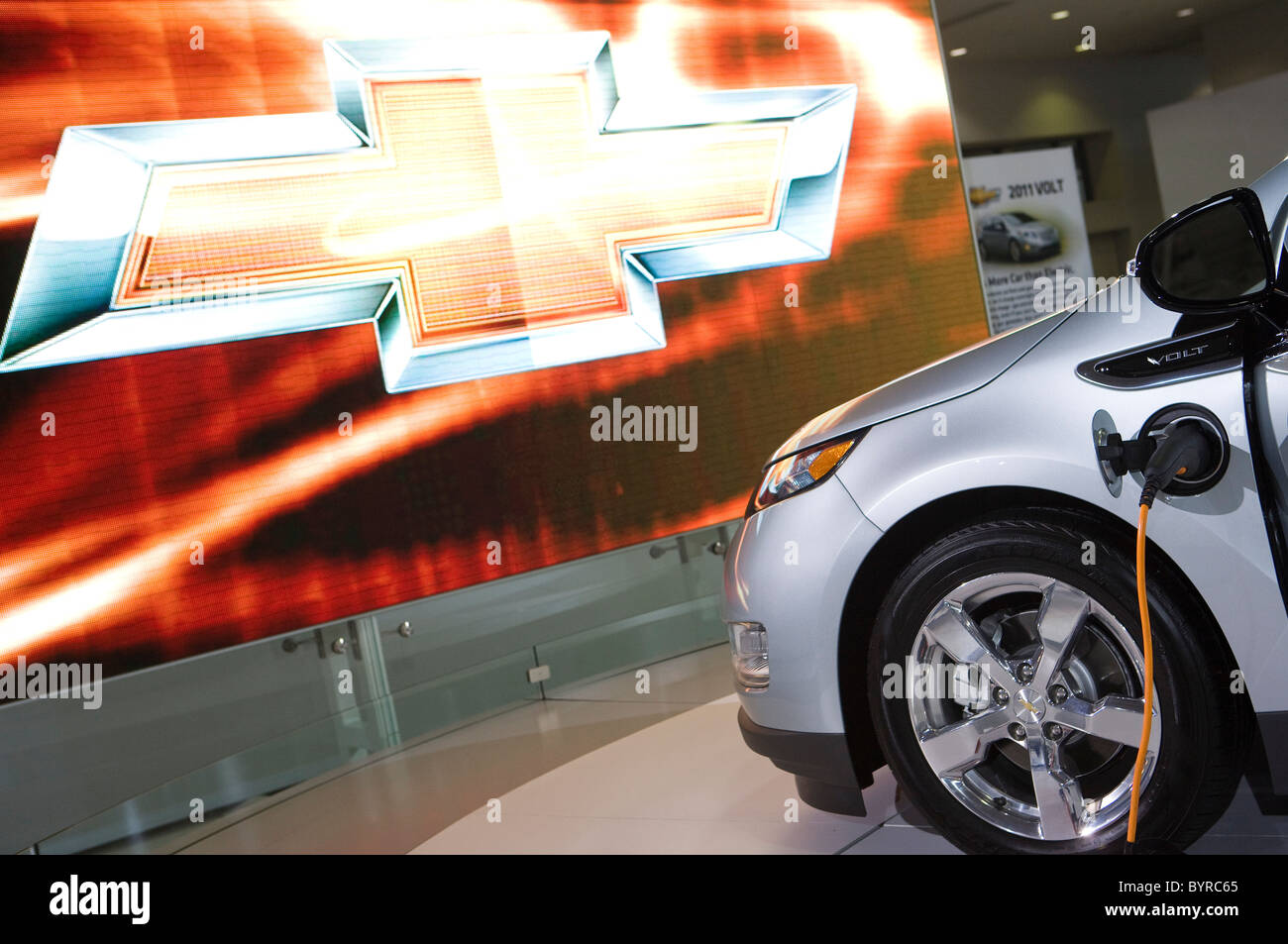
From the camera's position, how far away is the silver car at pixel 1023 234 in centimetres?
903

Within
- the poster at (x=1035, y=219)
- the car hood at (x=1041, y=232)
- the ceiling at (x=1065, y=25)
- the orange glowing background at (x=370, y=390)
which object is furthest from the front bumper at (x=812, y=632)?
the ceiling at (x=1065, y=25)

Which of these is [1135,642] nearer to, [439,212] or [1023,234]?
[439,212]

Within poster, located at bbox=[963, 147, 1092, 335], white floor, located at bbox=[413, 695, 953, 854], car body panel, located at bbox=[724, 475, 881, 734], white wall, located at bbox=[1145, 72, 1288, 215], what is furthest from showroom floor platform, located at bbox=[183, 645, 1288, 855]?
white wall, located at bbox=[1145, 72, 1288, 215]

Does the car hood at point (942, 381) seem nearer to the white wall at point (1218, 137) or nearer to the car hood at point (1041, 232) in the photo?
the car hood at point (1041, 232)

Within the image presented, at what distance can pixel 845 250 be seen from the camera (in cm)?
533

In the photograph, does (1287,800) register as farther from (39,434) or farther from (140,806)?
(39,434)

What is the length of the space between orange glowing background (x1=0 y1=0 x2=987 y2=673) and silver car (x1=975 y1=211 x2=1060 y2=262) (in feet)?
12.6

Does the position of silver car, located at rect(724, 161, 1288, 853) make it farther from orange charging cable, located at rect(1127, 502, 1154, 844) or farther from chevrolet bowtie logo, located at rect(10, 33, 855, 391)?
chevrolet bowtie logo, located at rect(10, 33, 855, 391)

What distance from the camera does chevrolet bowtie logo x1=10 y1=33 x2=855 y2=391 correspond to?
3.90 m

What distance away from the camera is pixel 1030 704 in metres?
2.02

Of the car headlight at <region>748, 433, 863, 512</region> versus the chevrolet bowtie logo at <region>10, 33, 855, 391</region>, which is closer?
the car headlight at <region>748, 433, 863, 512</region>
